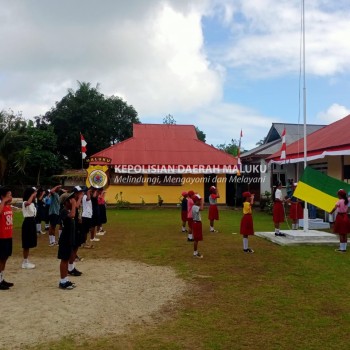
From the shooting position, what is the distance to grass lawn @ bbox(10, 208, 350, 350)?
4.50 meters

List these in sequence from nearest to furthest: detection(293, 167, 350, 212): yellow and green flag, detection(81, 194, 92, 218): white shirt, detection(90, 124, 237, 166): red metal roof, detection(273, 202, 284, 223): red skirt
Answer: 1. detection(81, 194, 92, 218): white shirt
2. detection(293, 167, 350, 212): yellow and green flag
3. detection(273, 202, 284, 223): red skirt
4. detection(90, 124, 237, 166): red metal roof

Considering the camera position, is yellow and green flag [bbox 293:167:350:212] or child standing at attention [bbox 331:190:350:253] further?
yellow and green flag [bbox 293:167:350:212]

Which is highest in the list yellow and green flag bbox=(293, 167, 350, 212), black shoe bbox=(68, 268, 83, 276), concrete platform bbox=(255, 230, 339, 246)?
yellow and green flag bbox=(293, 167, 350, 212)

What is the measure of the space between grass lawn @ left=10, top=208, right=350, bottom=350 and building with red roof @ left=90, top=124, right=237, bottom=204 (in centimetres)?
1432

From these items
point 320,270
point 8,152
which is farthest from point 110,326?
point 8,152

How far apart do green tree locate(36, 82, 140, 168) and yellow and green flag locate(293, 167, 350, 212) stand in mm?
28292

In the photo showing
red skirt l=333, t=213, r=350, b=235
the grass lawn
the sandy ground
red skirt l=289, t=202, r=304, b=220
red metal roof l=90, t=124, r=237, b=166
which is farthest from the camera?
red metal roof l=90, t=124, r=237, b=166

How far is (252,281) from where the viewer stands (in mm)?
7191

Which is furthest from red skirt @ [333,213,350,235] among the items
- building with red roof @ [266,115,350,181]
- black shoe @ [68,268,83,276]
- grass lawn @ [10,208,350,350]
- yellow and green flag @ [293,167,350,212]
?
black shoe @ [68,268,83,276]

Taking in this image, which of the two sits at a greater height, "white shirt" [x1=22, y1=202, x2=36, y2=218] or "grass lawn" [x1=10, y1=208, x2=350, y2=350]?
"white shirt" [x1=22, y1=202, x2=36, y2=218]

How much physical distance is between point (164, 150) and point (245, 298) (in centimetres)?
2168

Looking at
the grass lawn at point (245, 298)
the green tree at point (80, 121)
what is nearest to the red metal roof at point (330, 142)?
the grass lawn at point (245, 298)

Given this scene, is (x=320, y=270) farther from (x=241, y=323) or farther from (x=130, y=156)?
(x=130, y=156)

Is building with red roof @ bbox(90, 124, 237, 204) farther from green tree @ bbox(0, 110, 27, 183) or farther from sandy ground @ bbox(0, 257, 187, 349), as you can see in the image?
sandy ground @ bbox(0, 257, 187, 349)
